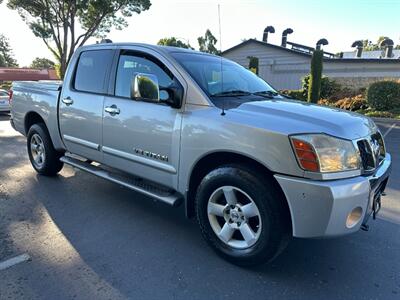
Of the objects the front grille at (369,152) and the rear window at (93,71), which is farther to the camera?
the rear window at (93,71)

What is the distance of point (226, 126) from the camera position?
9.62ft

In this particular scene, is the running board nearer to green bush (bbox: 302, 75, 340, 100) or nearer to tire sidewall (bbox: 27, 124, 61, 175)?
tire sidewall (bbox: 27, 124, 61, 175)

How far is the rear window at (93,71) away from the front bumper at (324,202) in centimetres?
257

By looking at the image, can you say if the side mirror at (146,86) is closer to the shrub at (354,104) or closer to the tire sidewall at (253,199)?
the tire sidewall at (253,199)

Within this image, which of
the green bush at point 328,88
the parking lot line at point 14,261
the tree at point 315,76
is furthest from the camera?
the green bush at point 328,88

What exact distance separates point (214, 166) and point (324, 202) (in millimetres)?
1088

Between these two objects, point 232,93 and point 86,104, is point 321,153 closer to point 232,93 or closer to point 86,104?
point 232,93

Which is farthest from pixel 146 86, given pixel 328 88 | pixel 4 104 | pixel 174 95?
pixel 328 88

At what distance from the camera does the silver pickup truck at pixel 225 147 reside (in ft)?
8.53

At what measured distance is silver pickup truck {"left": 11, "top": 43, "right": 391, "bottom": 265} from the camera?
260cm

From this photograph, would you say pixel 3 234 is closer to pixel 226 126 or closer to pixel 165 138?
pixel 165 138

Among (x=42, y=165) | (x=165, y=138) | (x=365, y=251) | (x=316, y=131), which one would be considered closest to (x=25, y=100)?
(x=42, y=165)

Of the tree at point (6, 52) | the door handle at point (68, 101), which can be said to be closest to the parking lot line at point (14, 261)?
the door handle at point (68, 101)

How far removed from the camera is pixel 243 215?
2.95 meters
